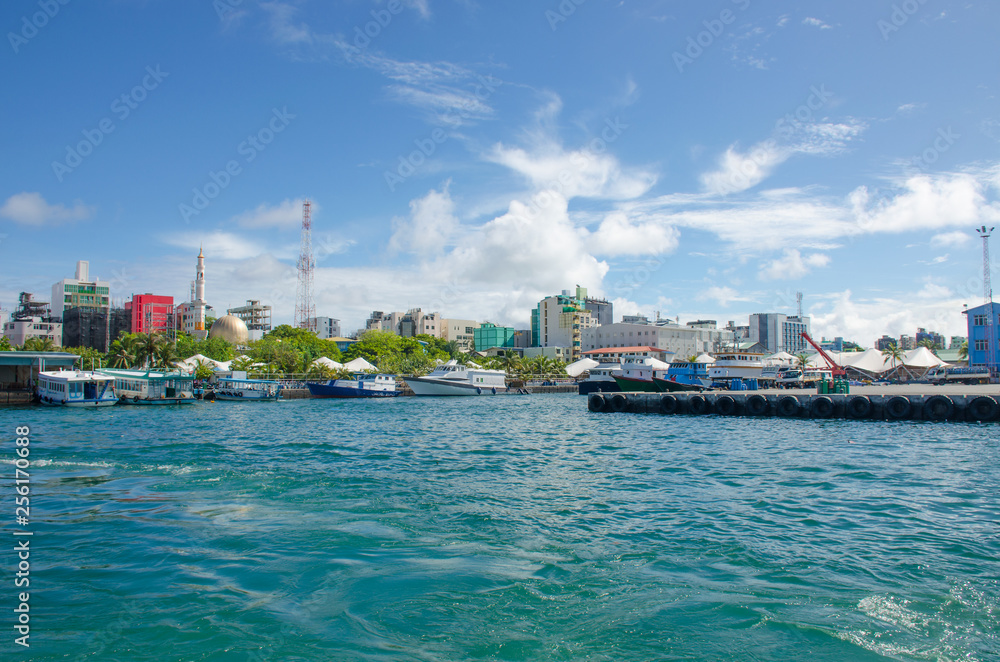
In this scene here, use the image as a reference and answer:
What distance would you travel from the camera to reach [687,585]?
680 centimetres

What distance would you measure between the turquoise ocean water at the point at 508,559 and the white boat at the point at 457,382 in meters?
46.9

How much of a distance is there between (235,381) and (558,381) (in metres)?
49.5

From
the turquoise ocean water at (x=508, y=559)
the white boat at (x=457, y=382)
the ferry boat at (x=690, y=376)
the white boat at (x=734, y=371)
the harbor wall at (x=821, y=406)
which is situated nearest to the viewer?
the turquoise ocean water at (x=508, y=559)

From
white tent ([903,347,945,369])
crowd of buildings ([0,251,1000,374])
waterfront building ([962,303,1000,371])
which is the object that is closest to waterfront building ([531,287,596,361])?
crowd of buildings ([0,251,1000,374])

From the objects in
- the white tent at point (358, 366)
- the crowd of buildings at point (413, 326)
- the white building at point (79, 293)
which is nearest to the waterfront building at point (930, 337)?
the crowd of buildings at point (413, 326)

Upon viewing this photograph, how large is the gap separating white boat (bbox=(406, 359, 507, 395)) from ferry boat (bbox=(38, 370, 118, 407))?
94.5 ft

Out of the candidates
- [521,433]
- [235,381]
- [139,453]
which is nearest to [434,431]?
[521,433]

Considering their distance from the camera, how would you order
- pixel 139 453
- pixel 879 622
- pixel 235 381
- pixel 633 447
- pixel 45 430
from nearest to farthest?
pixel 879 622
pixel 139 453
pixel 633 447
pixel 45 430
pixel 235 381

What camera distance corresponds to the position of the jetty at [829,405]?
27.3m

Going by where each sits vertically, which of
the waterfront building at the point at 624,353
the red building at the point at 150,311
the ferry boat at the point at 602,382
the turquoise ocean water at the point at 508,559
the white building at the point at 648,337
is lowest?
the turquoise ocean water at the point at 508,559

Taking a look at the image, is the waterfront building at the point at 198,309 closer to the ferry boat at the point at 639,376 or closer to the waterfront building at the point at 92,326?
the waterfront building at the point at 92,326

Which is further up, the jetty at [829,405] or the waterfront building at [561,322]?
the waterfront building at [561,322]

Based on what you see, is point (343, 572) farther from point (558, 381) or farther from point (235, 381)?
point (558, 381)

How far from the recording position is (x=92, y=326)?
103 m
